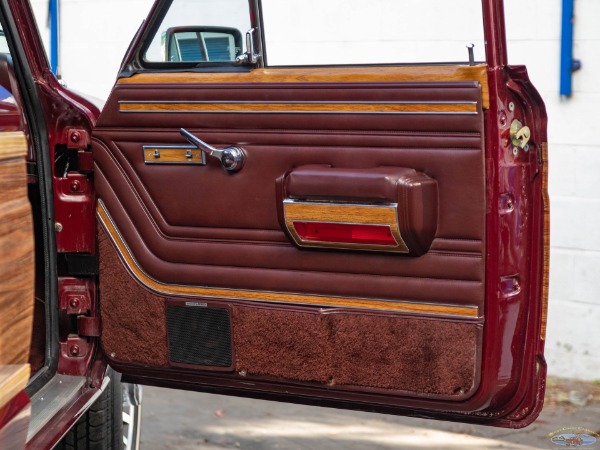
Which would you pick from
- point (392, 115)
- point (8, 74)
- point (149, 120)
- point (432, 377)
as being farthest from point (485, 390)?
point (8, 74)

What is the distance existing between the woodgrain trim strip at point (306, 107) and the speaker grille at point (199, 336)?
1.74 feet

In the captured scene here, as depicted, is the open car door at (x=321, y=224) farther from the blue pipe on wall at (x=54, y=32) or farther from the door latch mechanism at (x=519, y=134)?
the blue pipe on wall at (x=54, y=32)

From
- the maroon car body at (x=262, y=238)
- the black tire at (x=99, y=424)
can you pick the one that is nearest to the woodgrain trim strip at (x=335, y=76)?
the maroon car body at (x=262, y=238)

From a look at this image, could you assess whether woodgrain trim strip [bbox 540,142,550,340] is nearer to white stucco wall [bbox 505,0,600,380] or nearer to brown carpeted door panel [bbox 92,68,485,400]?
brown carpeted door panel [bbox 92,68,485,400]

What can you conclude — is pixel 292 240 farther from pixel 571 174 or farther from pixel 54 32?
pixel 54 32

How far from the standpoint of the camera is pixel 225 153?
→ 2.59 metres

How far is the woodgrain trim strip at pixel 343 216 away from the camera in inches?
94.7

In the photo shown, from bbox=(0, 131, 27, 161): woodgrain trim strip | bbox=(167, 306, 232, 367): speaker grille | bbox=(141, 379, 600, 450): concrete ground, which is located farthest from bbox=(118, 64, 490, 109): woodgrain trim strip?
bbox=(141, 379, 600, 450): concrete ground

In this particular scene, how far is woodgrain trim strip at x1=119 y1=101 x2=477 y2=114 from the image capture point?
238 centimetres

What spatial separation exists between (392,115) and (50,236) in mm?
1025

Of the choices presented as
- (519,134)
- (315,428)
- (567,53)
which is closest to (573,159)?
(567,53)

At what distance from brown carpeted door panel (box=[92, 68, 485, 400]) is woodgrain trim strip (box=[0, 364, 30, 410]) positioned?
543mm

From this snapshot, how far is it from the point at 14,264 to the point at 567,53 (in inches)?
133

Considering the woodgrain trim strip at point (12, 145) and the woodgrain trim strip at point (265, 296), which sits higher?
the woodgrain trim strip at point (12, 145)
